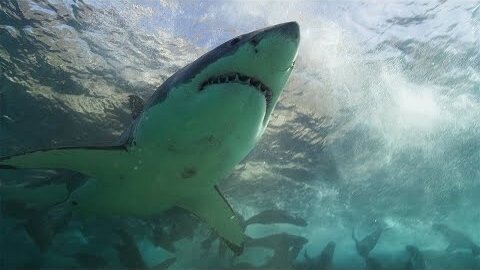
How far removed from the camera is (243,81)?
12.3 feet

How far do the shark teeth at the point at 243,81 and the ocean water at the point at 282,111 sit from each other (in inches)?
213

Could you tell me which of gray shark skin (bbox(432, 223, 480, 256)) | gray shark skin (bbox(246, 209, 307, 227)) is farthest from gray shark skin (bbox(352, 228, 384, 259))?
gray shark skin (bbox(246, 209, 307, 227))

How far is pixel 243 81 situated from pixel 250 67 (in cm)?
Answer: 19

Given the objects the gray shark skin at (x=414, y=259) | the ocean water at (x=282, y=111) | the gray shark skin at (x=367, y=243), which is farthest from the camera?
the gray shark skin at (x=414, y=259)

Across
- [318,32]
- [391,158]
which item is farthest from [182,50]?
[391,158]

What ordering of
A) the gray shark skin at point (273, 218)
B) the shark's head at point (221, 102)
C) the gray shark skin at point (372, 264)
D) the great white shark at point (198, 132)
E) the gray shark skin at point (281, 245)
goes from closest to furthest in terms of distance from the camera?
the shark's head at point (221, 102) → the great white shark at point (198, 132) → the gray shark skin at point (273, 218) → the gray shark skin at point (281, 245) → the gray shark skin at point (372, 264)

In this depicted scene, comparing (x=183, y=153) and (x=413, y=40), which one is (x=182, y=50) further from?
(x=413, y=40)

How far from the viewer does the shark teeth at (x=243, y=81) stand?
373cm

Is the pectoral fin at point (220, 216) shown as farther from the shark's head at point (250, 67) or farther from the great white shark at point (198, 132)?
the shark's head at point (250, 67)

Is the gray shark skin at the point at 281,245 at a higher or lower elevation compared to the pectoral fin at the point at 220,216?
higher

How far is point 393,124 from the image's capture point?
507 inches

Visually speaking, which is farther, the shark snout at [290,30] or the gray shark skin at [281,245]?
the gray shark skin at [281,245]

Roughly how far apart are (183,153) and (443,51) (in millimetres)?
9356

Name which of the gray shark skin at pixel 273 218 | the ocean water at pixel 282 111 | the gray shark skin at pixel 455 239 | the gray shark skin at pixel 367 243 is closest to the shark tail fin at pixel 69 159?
the ocean water at pixel 282 111
